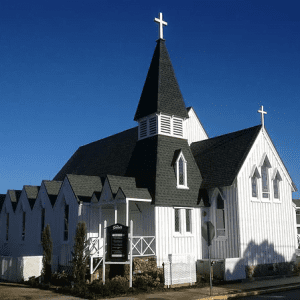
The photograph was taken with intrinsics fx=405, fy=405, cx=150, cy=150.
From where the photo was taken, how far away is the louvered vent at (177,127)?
82.4ft

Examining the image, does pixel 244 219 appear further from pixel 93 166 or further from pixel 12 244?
pixel 12 244

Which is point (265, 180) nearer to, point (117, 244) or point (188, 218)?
point (188, 218)

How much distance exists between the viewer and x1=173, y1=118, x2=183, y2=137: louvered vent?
82.4 feet

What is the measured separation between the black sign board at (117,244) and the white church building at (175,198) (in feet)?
6.81

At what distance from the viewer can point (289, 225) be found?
81.6 feet

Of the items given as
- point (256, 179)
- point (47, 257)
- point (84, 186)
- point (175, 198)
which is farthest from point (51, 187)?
point (256, 179)

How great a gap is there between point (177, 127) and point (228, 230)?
22.9 feet

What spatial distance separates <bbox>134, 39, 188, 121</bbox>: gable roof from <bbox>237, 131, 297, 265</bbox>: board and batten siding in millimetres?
5249

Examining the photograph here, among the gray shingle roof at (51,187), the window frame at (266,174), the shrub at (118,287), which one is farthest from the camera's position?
the gray shingle roof at (51,187)

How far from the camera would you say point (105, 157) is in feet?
106

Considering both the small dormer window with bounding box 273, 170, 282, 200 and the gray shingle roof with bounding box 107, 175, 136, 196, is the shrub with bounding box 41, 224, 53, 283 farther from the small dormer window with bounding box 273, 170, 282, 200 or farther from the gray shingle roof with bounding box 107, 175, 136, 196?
the small dormer window with bounding box 273, 170, 282, 200

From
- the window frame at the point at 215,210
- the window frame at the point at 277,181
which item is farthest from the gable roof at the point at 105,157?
the window frame at the point at 277,181

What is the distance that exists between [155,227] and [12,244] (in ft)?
47.7

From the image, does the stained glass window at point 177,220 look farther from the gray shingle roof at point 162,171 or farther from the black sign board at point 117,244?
the black sign board at point 117,244
